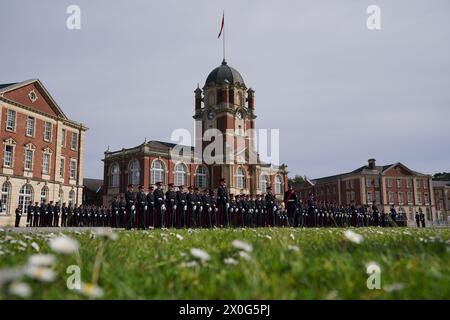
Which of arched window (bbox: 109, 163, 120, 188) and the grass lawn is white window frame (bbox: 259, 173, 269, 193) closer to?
arched window (bbox: 109, 163, 120, 188)

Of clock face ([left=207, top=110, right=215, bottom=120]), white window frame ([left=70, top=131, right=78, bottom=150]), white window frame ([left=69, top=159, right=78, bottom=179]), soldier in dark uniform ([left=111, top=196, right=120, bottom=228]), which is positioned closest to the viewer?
soldier in dark uniform ([left=111, top=196, right=120, bottom=228])

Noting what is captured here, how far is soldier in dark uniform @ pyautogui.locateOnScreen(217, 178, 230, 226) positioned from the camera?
1969cm

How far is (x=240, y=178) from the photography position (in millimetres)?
59812

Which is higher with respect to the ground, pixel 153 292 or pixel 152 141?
pixel 152 141

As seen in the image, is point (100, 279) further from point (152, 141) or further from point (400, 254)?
point (152, 141)

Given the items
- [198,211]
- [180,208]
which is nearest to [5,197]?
[180,208]

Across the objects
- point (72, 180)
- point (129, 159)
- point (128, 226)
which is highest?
point (129, 159)

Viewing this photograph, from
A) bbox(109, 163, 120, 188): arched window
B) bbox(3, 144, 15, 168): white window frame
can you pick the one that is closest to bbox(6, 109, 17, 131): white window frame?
bbox(3, 144, 15, 168): white window frame

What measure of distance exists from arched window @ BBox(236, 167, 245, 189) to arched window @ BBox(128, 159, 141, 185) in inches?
653

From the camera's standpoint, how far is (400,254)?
11.5ft

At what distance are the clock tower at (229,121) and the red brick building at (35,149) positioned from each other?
22357 millimetres
